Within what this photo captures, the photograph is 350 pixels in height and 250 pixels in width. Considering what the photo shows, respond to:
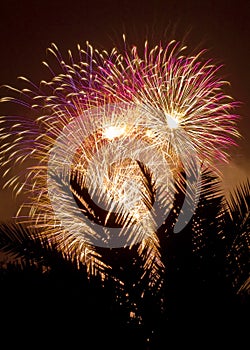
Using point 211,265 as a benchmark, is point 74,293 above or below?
below

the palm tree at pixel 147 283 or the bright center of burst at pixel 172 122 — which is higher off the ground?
the bright center of burst at pixel 172 122

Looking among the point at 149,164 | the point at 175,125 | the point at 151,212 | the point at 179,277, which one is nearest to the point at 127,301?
the point at 179,277

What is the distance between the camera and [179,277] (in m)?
10.4

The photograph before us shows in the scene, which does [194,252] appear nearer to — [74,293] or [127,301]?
[127,301]

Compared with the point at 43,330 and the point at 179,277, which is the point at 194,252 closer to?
the point at 179,277

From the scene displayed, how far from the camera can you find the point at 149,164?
458 inches

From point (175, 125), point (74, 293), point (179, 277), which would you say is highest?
point (175, 125)

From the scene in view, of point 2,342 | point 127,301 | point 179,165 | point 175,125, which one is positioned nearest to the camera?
point 2,342

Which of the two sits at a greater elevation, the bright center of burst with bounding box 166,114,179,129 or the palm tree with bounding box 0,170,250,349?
the bright center of burst with bounding box 166,114,179,129

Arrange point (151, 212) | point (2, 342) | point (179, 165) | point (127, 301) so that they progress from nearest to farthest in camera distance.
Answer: point (2, 342) < point (127, 301) < point (151, 212) < point (179, 165)

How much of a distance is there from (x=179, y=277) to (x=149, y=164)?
2.25 m

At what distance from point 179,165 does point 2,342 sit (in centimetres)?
460

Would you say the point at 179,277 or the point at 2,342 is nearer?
the point at 2,342

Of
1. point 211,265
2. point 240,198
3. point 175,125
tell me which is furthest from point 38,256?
point 175,125
